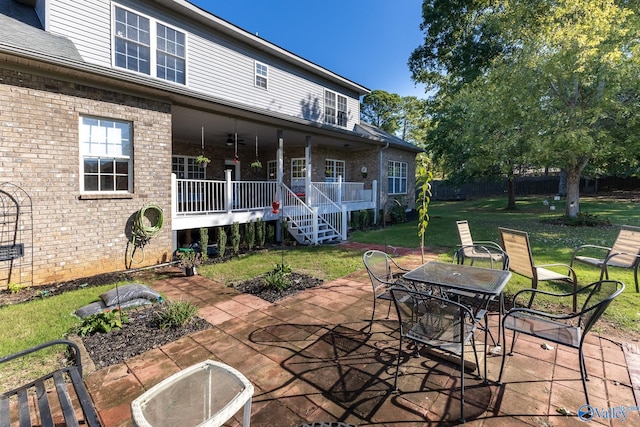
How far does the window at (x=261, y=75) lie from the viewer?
35.5 feet

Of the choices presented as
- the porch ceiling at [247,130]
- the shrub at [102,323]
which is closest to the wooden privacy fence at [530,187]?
the porch ceiling at [247,130]

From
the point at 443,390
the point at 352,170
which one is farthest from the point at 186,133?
the point at 443,390

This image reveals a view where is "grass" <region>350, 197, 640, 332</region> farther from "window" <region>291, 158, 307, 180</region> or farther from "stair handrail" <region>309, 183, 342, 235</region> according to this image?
"window" <region>291, 158, 307, 180</region>

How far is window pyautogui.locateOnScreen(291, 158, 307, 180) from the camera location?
13.6m

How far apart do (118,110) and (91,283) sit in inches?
137

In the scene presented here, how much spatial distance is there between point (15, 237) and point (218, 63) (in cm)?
713

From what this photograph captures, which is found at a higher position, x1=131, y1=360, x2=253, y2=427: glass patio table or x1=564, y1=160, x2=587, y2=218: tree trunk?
x1=564, y1=160, x2=587, y2=218: tree trunk

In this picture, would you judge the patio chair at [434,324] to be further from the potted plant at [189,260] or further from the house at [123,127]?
the house at [123,127]

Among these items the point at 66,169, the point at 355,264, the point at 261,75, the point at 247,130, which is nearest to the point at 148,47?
the point at 247,130

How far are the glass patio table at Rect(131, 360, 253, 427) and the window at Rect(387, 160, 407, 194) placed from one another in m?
14.1

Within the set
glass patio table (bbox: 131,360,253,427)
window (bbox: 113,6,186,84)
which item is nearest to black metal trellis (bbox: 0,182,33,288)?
window (bbox: 113,6,186,84)

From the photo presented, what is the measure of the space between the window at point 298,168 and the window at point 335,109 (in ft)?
7.11

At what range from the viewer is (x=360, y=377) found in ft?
9.16

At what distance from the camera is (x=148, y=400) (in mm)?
1669
